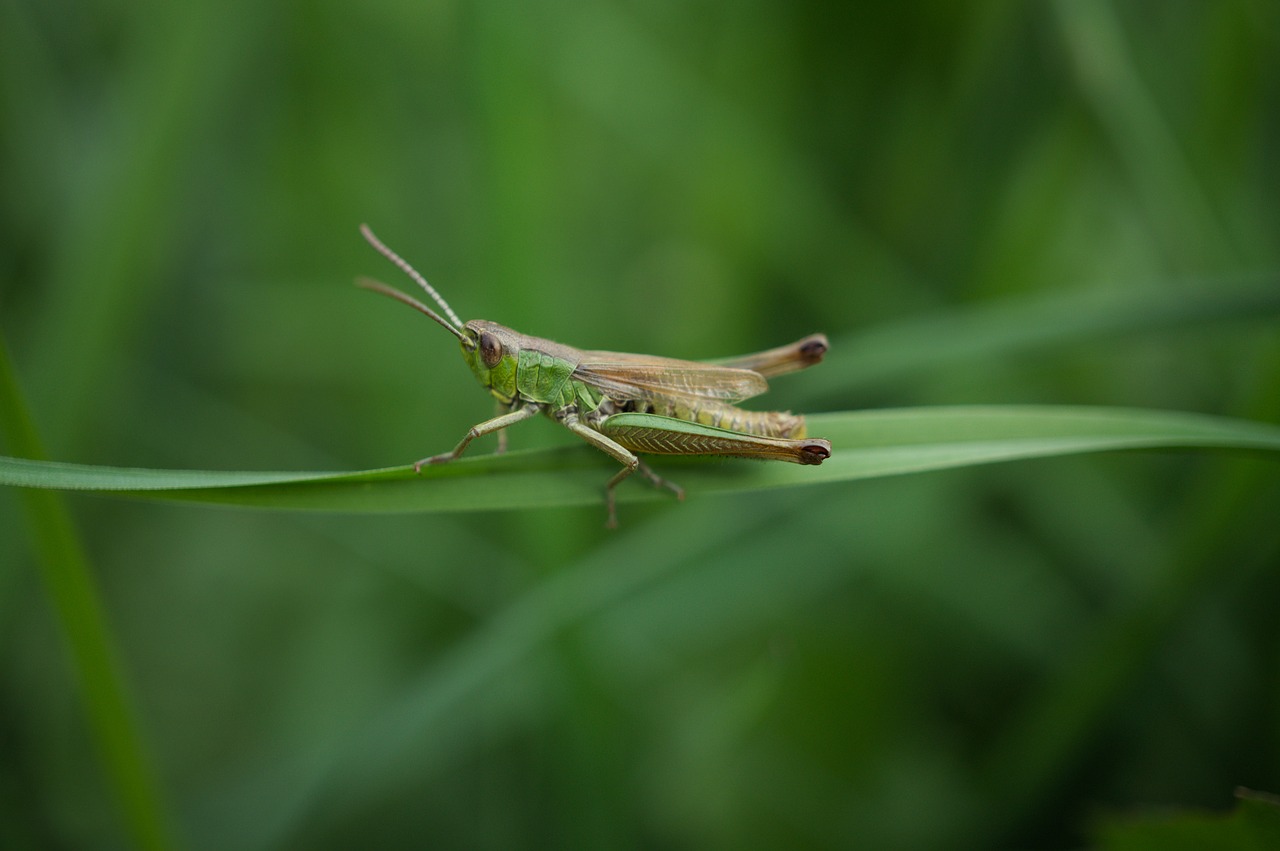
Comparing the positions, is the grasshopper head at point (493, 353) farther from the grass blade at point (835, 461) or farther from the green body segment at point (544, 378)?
the grass blade at point (835, 461)

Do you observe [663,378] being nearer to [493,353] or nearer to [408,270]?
[493,353]

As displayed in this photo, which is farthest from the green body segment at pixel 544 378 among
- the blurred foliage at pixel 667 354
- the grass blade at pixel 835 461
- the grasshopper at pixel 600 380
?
the grass blade at pixel 835 461

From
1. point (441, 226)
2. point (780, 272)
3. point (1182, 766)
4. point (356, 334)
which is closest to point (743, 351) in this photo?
point (780, 272)

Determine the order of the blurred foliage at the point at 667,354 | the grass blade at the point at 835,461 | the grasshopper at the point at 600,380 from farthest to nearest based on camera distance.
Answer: the blurred foliage at the point at 667,354, the grasshopper at the point at 600,380, the grass blade at the point at 835,461

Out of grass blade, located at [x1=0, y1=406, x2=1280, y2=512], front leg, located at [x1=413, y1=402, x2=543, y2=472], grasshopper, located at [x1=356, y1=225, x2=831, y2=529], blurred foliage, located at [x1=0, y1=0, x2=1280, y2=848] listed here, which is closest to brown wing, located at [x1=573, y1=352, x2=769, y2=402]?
grasshopper, located at [x1=356, y1=225, x2=831, y2=529]

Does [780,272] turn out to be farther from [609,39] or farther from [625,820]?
[625,820]

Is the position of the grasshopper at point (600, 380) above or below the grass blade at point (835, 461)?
above

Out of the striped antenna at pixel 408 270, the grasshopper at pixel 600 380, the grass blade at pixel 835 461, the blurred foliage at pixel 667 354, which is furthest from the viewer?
the blurred foliage at pixel 667 354

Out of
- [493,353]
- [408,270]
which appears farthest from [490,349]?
[408,270]
